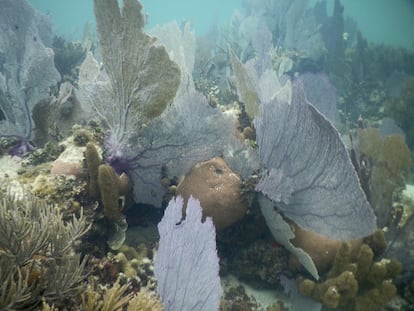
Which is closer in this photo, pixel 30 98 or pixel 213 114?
pixel 213 114

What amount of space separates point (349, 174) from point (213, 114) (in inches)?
59.3

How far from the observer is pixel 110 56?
3.34 meters

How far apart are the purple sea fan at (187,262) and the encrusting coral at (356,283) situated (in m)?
1.49

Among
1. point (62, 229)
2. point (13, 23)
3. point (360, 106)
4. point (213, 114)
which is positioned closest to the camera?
point (62, 229)

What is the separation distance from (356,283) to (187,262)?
188 cm

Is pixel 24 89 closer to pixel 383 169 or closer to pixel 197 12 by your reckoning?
pixel 383 169

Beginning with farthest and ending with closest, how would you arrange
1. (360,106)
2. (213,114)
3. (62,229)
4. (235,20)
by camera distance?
(235,20)
(360,106)
(213,114)
(62,229)

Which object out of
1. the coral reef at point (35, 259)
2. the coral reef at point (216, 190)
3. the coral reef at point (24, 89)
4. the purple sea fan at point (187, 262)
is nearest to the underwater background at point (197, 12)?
Answer: the coral reef at point (24, 89)

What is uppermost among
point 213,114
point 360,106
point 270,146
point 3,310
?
A: point 360,106

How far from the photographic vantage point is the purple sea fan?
2.48m

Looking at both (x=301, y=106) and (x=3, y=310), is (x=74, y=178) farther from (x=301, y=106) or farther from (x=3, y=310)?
(x=301, y=106)

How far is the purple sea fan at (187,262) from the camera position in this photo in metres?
2.48

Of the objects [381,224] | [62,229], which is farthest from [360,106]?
[62,229]

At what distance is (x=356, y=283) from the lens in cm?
329
